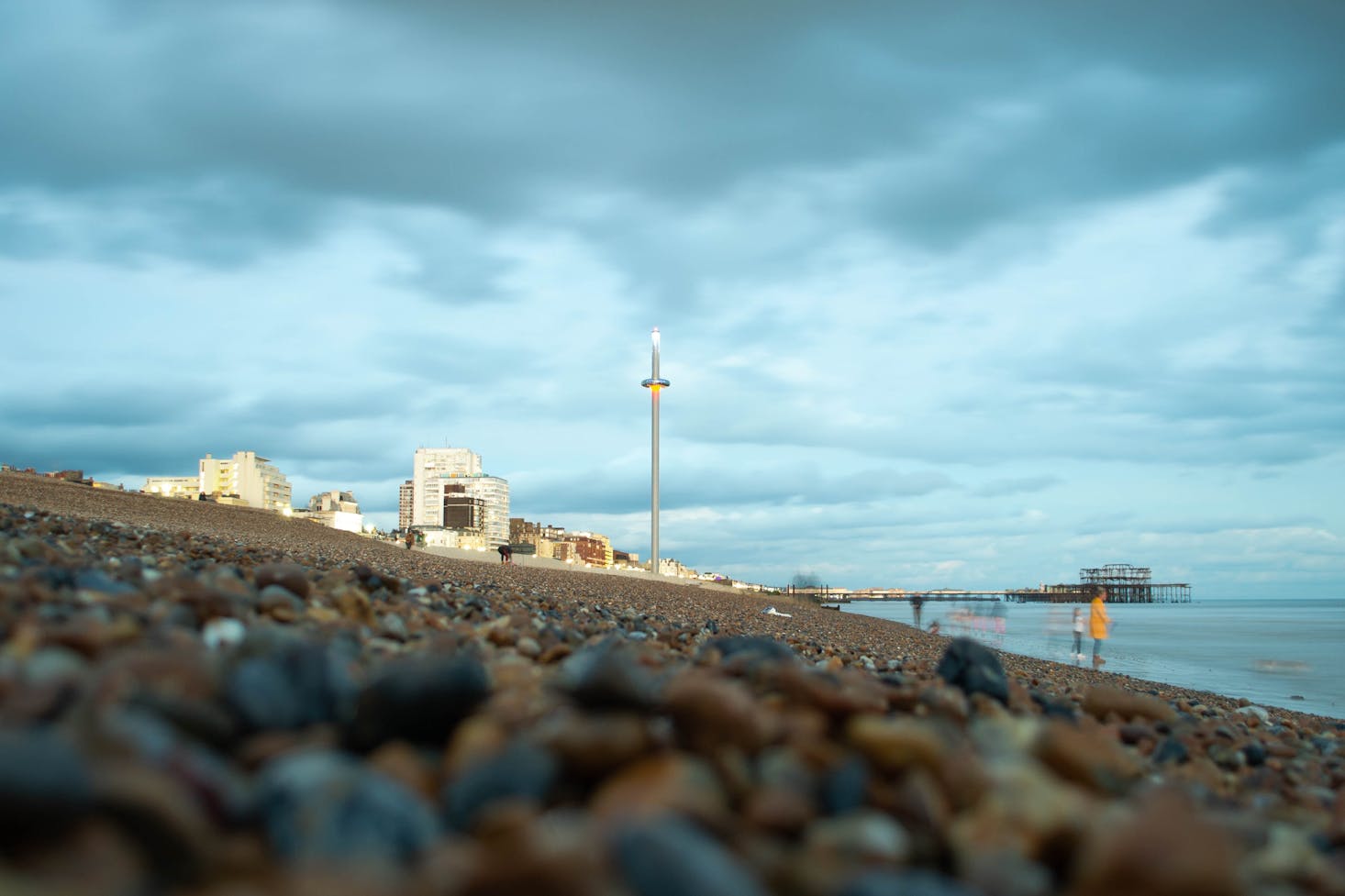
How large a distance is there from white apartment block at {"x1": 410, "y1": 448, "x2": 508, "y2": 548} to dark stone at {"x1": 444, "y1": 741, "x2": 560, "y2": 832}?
134 meters

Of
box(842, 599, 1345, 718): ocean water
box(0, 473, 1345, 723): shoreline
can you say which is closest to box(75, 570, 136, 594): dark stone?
box(0, 473, 1345, 723): shoreline

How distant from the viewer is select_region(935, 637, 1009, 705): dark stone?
4059mm

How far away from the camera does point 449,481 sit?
134 meters

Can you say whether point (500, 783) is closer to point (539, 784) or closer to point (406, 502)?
point (539, 784)

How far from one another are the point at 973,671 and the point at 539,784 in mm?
2614

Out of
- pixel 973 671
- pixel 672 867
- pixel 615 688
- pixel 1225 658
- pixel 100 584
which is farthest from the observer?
pixel 1225 658

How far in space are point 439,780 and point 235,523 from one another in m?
23.3

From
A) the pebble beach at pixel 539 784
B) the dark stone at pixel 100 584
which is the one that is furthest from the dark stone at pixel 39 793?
the dark stone at pixel 100 584

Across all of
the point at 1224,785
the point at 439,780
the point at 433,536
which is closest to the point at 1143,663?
the point at 1224,785

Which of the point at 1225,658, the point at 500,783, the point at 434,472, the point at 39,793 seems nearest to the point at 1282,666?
the point at 1225,658

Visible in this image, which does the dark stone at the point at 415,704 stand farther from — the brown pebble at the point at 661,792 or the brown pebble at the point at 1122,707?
the brown pebble at the point at 1122,707

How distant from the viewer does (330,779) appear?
1.90 metres

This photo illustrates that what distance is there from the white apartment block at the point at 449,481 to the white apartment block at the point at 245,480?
29.8 metres

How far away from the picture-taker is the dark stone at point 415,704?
2.35 meters
